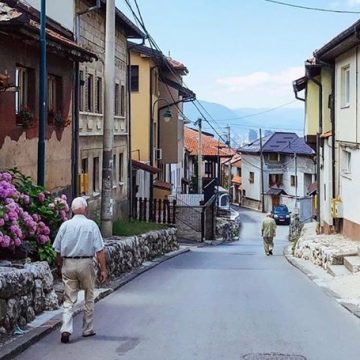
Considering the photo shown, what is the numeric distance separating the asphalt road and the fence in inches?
602

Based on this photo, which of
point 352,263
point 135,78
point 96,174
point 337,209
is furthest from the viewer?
point 135,78

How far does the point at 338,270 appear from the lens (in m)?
17.5

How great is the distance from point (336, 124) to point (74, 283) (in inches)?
681

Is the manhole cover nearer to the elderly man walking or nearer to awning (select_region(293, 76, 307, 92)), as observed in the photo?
the elderly man walking

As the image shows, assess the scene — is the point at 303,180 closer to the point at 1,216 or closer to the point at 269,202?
the point at 269,202

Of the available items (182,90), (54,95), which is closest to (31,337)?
(54,95)

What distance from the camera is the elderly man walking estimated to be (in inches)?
336

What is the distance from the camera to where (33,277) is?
31.3 ft

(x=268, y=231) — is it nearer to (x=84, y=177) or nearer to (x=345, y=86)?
(x=345, y=86)

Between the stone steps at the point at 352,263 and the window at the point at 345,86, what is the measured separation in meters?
6.44

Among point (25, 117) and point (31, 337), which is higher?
point (25, 117)

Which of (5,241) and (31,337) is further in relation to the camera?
(5,241)

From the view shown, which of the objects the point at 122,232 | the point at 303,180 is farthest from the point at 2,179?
the point at 303,180

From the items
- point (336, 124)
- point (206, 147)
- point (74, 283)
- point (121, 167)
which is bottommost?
point (74, 283)
